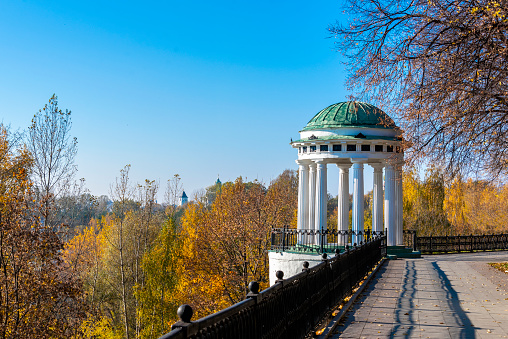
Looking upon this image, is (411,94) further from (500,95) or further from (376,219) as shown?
(376,219)

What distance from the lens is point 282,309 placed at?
20.6 ft

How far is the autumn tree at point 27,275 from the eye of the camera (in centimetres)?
1448

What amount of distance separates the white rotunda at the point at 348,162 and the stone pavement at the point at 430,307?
7.24 metres

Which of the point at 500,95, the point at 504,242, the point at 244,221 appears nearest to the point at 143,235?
the point at 244,221

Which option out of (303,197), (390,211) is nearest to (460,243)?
(390,211)

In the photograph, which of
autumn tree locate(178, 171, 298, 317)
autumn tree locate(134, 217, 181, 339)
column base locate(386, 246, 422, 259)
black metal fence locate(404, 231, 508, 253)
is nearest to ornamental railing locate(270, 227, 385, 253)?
column base locate(386, 246, 422, 259)

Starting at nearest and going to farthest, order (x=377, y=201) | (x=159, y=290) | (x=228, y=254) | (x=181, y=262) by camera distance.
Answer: (x=377, y=201)
(x=228, y=254)
(x=181, y=262)
(x=159, y=290)

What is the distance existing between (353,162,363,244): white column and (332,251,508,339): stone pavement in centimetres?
685

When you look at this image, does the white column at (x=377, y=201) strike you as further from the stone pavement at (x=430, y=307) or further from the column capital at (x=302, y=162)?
the stone pavement at (x=430, y=307)

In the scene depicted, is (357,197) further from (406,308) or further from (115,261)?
(115,261)

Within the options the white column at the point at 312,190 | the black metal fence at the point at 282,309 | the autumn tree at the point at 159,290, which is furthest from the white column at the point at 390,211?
the autumn tree at the point at 159,290

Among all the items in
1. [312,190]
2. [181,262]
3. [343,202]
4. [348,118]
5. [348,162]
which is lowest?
[181,262]

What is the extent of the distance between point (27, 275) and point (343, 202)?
1496 cm

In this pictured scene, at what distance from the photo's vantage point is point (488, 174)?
15.9m
